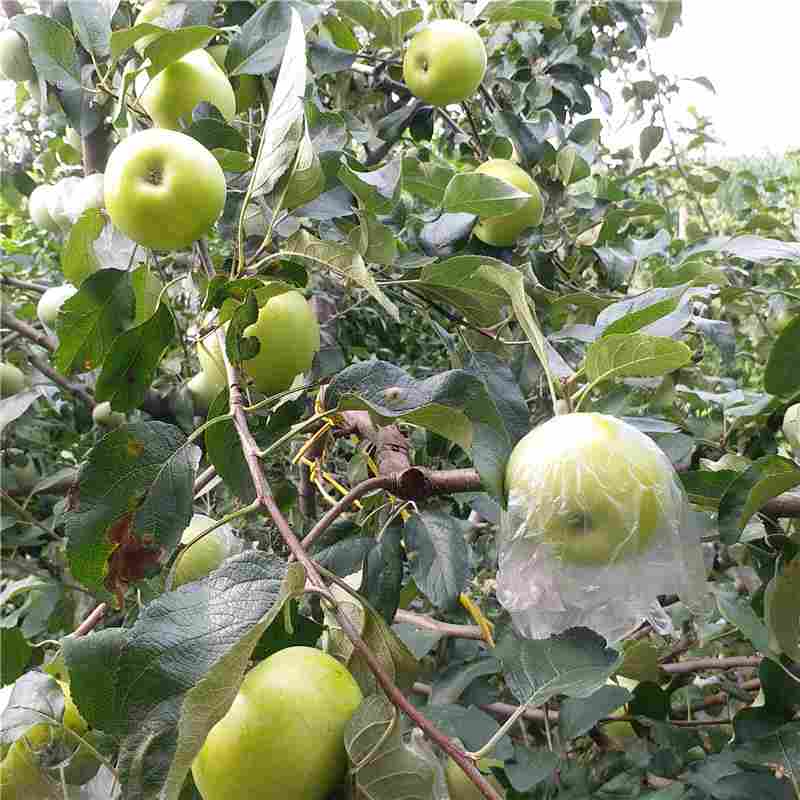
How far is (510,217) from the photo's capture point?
3.81 ft

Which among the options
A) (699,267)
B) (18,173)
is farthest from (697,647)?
(18,173)

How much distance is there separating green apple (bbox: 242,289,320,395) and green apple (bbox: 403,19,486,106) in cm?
50

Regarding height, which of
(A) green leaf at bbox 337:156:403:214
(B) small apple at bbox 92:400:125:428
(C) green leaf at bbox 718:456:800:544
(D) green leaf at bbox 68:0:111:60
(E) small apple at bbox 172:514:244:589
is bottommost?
(B) small apple at bbox 92:400:125:428

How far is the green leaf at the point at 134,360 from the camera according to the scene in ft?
2.54

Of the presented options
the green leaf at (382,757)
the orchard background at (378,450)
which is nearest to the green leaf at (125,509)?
the orchard background at (378,450)

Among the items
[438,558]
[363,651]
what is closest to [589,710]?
[438,558]

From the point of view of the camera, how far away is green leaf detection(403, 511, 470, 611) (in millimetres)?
771

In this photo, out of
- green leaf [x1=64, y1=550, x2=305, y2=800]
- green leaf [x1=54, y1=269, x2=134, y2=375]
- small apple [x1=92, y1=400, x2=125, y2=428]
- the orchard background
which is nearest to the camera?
green leaf [x1=64, y1=550, x2=305, y2=800]

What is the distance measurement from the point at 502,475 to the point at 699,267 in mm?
478

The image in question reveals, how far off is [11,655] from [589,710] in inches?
21.9

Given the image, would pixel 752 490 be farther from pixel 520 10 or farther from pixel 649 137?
pixel 649 137

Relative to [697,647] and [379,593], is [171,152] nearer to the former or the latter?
[379,593]

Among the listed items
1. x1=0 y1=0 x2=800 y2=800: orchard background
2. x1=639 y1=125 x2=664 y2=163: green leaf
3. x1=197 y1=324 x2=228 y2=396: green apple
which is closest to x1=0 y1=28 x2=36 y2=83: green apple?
x1=0 y1=0 x2=800 y2=800: orchard background

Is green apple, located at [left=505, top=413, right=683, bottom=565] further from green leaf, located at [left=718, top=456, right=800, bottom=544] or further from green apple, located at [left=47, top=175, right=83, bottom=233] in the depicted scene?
green apple, located at [left=47, top=175, right=83, bottom=233]
